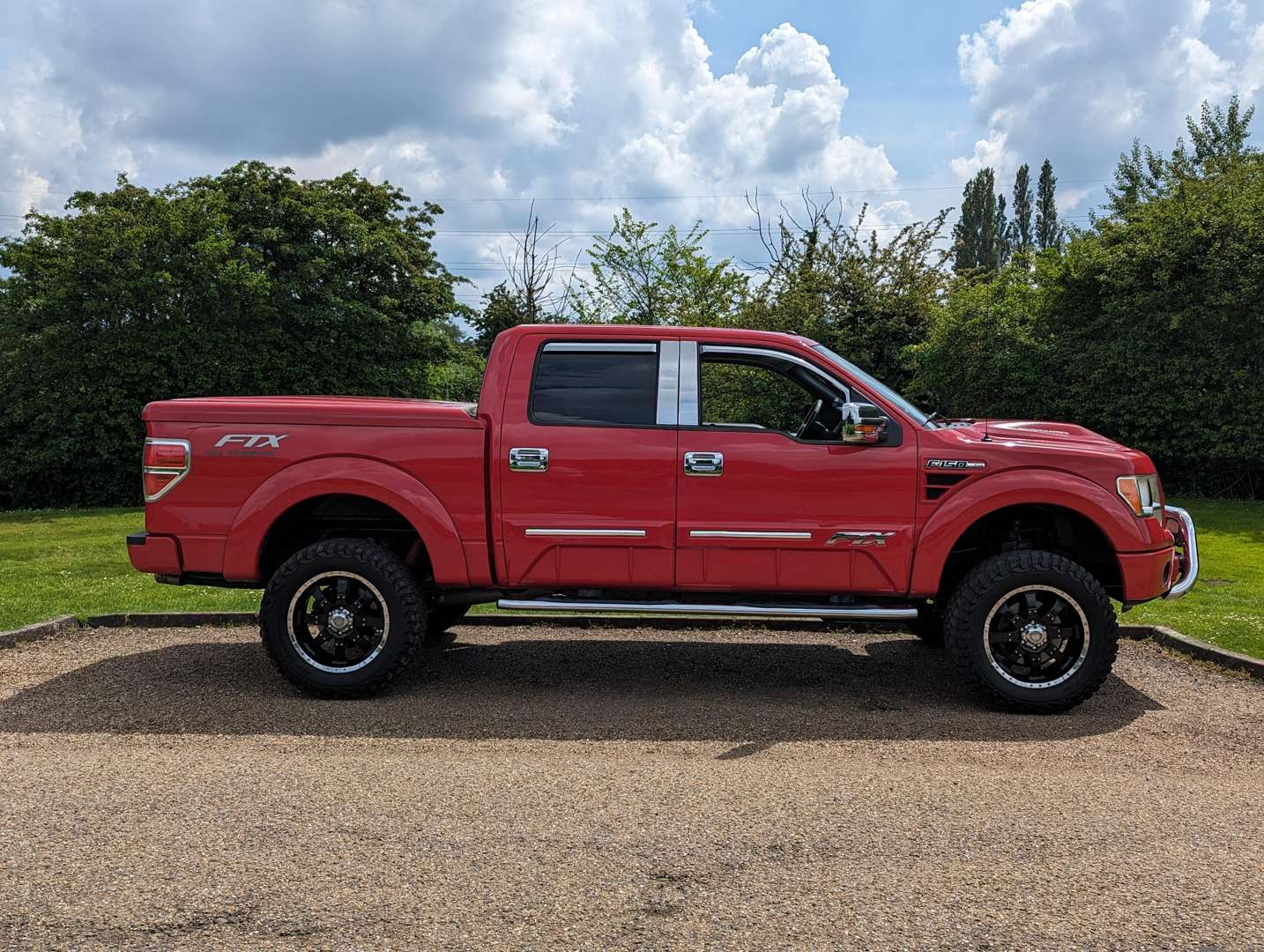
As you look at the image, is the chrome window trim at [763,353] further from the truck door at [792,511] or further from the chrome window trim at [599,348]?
the truck door at [792,511]

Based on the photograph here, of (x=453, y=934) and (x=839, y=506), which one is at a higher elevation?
(x=839, y=506)

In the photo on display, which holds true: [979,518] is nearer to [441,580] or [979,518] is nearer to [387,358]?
[441,580]

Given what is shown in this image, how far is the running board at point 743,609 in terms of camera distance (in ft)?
17.8

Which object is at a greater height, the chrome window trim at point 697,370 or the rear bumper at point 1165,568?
the chrome window trim at point 697,370

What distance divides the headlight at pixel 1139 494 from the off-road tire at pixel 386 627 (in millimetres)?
4010

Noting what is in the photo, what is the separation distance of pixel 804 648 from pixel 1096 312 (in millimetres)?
13901

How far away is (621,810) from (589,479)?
82.7 inches

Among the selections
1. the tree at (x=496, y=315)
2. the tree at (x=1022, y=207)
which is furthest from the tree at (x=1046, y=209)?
the tree at (x=496, y=315)

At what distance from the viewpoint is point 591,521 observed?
18.1ft

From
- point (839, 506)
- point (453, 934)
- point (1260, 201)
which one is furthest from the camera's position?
point (1260, 201)

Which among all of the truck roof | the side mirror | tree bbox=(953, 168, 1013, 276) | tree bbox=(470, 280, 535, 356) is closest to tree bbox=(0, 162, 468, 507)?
tree bbox=(470, 280, 535, 356)

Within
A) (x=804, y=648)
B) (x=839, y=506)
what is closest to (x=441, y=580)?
(x=839, y=506)

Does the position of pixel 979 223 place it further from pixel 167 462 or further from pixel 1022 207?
pixel 167 462

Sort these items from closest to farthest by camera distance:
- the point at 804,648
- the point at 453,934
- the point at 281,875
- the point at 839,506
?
1. the point at 453,934
2. the point at 281,875
3. the point at 839,506
4. the point at 804,648
